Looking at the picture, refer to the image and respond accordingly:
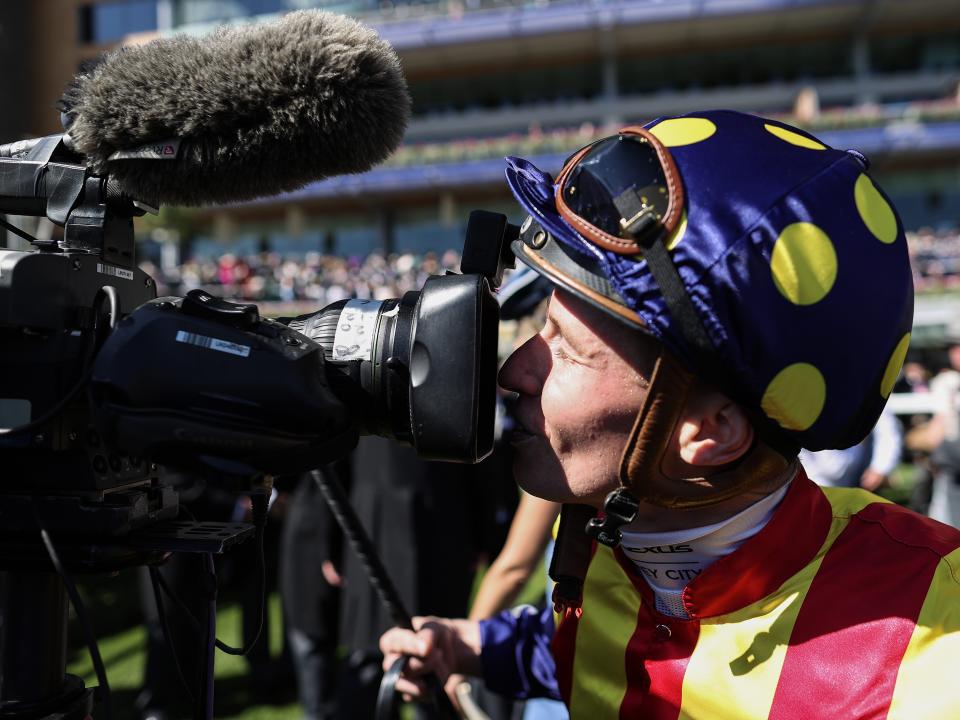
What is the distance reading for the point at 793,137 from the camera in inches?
45.2

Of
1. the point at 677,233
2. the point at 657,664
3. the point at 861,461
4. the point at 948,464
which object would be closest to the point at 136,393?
the point at 677,233

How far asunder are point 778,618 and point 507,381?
0.56 m

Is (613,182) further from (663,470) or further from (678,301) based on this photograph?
(663,470)

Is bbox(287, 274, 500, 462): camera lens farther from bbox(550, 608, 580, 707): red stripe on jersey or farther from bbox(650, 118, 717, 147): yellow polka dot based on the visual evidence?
bbox(550, 608, 580, 707): red stripe on jersey

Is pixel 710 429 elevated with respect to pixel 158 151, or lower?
lower

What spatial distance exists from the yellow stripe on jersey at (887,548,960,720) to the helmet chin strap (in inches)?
10.8

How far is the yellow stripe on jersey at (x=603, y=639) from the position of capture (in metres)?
1.37

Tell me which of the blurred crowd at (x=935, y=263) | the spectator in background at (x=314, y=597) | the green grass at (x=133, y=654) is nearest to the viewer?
the spectator in background at (x=314, y=597)

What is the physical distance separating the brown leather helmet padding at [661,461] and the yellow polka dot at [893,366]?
A: 0.60ft

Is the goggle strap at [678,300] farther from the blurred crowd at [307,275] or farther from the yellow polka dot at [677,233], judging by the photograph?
the blurred crowd at [307,275]

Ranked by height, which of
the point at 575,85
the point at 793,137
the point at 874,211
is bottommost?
the point at 874,211

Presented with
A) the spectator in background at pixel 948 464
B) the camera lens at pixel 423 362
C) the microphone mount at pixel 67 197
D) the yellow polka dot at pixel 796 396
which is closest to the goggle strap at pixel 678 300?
the yellow polka dot at pixel 796 396

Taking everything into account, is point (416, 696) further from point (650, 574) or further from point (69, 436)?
point (69, 436)

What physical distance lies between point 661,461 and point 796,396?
0.70ft
